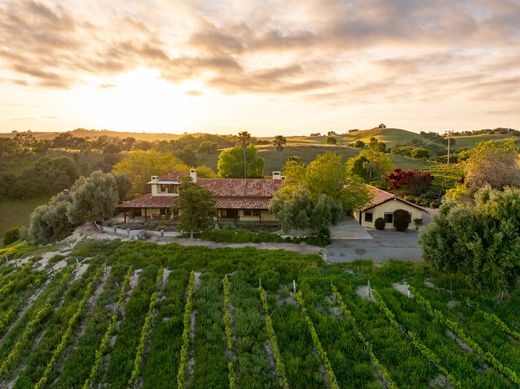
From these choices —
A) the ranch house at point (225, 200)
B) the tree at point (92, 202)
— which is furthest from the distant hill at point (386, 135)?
the tree at point (92, 202)

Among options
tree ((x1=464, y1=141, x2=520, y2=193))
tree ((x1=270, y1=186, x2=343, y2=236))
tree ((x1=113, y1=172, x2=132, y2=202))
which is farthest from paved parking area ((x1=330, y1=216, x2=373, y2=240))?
tree ((x1=113, y1=172, x2=132, y2=202))

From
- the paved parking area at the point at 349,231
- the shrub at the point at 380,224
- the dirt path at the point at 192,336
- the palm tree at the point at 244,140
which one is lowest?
the dirt path at the point at 192,336

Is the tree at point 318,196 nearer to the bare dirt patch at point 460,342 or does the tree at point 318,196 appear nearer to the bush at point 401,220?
the bush at point 401,220

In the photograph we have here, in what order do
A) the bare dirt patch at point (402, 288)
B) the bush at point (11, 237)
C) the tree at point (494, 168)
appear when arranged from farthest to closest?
the bush at point (11, 237) < the tree at point (494, 168) < the bare dirt patch at point (402, 288)

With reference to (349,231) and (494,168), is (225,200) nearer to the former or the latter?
(349,231)

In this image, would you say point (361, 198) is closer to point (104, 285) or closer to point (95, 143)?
point (104, 285)

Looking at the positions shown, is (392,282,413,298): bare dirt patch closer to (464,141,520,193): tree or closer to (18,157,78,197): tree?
(464,141,520,193): tree
